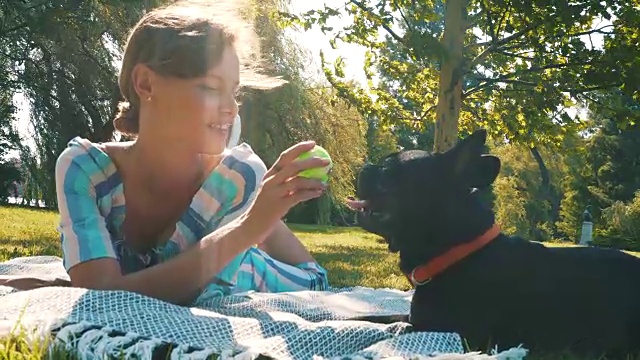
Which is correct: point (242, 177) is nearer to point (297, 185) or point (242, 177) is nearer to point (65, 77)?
point (297, 185)

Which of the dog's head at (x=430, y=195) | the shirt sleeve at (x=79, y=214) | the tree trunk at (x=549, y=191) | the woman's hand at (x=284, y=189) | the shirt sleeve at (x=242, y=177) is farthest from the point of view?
the tree trunk at (x=549, y=191)

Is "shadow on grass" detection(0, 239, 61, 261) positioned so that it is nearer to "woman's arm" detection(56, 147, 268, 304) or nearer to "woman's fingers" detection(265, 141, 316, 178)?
"woman's arm" detection(56, 147, 268, 304)

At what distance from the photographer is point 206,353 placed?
1859mm

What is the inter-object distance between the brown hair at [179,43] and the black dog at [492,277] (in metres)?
0.96

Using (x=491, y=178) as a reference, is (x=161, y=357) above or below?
below

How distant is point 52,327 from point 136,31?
4.44ft

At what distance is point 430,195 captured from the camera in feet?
9.01

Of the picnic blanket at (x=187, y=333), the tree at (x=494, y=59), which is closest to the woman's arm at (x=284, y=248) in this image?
the picnic blanket at (x=187, y=333)

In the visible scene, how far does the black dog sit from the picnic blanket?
0.25 meters

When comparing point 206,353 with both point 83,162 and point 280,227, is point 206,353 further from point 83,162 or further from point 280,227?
point 280,227

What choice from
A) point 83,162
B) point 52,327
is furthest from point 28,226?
point 52,327

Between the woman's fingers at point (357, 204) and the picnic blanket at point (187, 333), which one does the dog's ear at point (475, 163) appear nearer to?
the woman's fingers at point (357, 204)

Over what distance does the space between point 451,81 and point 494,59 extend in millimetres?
1392

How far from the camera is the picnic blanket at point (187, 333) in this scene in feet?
6.19
